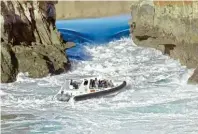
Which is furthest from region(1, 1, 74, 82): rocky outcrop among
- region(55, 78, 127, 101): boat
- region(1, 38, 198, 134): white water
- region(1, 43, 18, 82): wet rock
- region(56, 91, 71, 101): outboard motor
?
region(56, 91, 71, 101): outboard motor

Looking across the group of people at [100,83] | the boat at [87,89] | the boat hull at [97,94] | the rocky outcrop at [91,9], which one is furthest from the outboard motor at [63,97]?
the rocky outcrop at [91,9]

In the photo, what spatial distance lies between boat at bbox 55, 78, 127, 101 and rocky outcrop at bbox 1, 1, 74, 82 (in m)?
4.91

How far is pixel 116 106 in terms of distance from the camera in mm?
21500

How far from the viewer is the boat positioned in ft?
73.8

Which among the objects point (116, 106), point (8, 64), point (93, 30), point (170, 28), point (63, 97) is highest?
point (170, 28)

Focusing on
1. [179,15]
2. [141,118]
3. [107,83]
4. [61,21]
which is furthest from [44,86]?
[61,21]

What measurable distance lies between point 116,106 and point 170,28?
45.3 ft

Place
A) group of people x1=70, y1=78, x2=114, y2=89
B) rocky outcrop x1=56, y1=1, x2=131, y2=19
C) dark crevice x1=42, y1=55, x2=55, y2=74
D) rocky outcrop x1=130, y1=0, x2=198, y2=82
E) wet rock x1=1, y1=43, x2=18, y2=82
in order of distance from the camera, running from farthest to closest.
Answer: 1. rocky outcrop x1=56, y1=1, x2=131, y2=19
2. rocky outcrop x1=130, y1=0, x2=198, y2=82
3. dark crevice x1=42, y1=55, x2=55, y2=74
4. wet rock x1=1, y1=43, x2=18, y2=82
5. group of people x1=70, y1=78, x2=114, y2=89

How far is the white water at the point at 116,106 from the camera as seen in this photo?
61.0 feet

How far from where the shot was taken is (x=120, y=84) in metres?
24.2

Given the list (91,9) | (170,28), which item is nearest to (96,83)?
(170,28)

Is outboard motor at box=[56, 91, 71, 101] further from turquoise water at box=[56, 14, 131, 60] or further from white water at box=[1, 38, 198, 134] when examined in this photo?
turquoise water at box=[56, 14, 131, 60]

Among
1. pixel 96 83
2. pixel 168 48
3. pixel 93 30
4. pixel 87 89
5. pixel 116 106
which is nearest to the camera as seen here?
pixel 116 106

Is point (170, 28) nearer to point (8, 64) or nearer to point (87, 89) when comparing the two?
point (8, 64)
